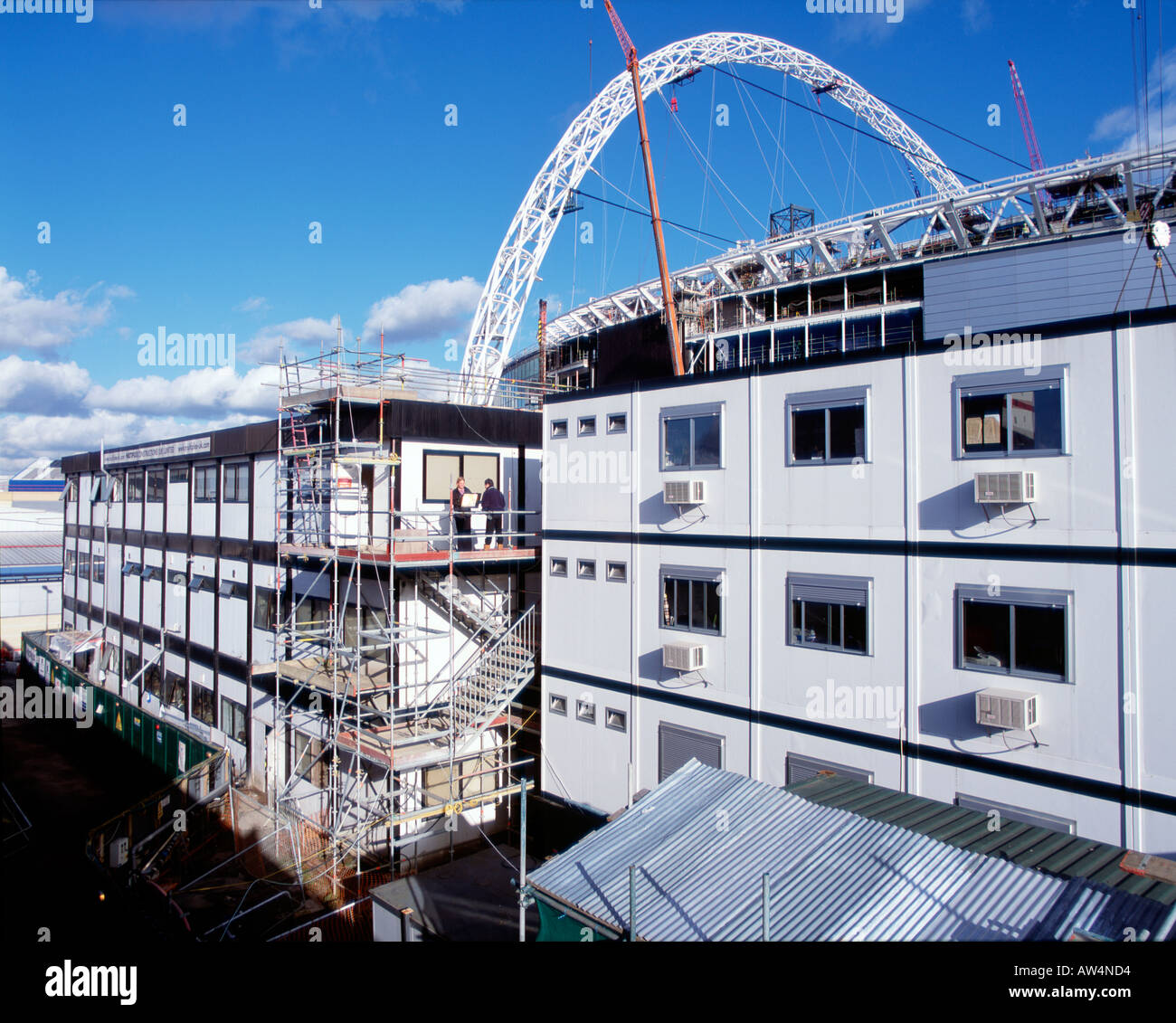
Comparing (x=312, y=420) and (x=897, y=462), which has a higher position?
(x=312, y=420)

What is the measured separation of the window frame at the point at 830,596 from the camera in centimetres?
1352

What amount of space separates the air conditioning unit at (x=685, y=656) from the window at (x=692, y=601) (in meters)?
0.47

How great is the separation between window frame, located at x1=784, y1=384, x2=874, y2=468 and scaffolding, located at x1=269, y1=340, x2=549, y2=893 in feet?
25.0

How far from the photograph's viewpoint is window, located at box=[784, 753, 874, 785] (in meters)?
13.6

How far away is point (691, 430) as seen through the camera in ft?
53.6

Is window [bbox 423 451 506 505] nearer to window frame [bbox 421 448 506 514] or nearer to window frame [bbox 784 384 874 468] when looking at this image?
window frame [bbox 421 448 506 514]

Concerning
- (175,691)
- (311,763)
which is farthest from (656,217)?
(175,691)

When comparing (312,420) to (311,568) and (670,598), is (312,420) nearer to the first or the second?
(311,568)

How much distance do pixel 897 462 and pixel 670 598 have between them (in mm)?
5649

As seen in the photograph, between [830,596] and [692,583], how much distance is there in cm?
315

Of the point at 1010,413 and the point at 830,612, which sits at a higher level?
the point at 1010,413

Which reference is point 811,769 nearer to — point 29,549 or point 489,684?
point 489,684

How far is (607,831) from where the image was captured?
32.0 feet
